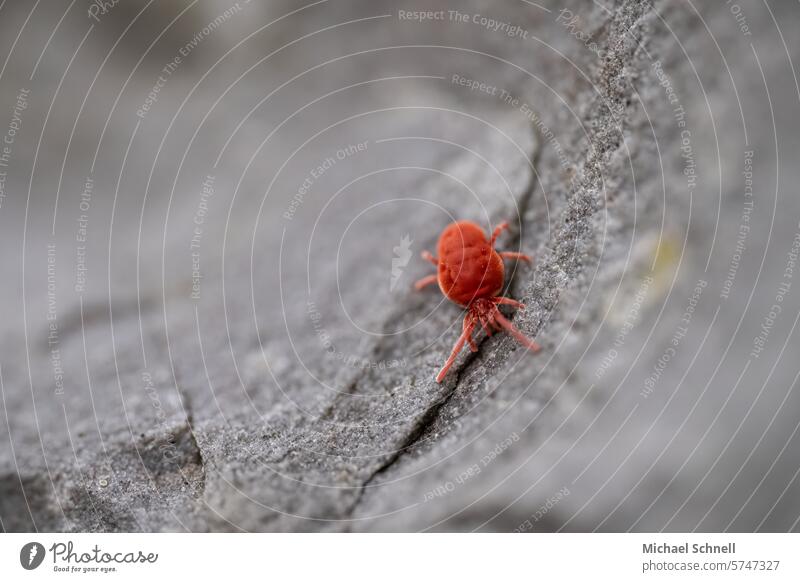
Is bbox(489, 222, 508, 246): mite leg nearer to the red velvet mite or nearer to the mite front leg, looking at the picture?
the red velvet mite

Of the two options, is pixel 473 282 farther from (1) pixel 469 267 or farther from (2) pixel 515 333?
(2) pixel 515 333

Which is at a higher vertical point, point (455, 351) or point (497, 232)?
point (497, 232)

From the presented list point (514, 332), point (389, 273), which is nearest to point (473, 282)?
point (514, 332)

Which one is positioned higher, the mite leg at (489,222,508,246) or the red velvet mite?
the mite leg at (489,222,508,246)

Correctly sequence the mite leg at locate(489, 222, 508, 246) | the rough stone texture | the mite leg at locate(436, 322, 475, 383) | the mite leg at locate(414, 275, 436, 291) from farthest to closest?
the mite leg at locate(414, 275, 436, 291)
the mite leg at locate(489, 222, 508, 246)
the mite leg at locate(436, 322, 475, 383)
the rough stone texture

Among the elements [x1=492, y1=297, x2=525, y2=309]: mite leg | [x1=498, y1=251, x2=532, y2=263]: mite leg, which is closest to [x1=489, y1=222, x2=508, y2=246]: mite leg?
[x1=498, y1=251, x2=532, y2=263]: mite leg

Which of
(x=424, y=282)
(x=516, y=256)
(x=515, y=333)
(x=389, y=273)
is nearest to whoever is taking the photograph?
(x=515, y=333)

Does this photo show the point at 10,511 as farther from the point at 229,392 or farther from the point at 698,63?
the point at 698,63

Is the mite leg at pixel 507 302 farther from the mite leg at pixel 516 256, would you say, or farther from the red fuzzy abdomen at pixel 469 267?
the mite leg at pixel 516 256
